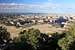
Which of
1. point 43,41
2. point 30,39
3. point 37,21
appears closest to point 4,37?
point 30,39

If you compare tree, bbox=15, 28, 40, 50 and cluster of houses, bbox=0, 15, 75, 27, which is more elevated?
tree, bbox=15, 28, 40, 50

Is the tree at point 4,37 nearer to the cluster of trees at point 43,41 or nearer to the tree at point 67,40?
the cluster of trees at point 43,41

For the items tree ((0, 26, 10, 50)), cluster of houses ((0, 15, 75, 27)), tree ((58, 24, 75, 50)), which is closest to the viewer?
tree ((58, 24, 75, 50))

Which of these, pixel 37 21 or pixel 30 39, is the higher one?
pixel 30 39

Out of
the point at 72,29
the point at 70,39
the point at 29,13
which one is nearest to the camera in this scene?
the point at 70,39

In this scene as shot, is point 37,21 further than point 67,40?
Yes

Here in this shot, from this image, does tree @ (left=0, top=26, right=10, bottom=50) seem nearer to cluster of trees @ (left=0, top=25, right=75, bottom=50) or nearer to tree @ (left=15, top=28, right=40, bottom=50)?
cluster of trees @ (left=0, top=25, right=75, bottom=50)

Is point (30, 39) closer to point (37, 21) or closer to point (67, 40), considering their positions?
point (67, 40)

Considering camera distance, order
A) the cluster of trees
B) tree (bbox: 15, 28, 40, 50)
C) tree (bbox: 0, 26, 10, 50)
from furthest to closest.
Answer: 1. tree (bbox: 0, 26, 10, 50)
2. tree (bbox: 15, 28, 40, 50)
3. the cluster of trees

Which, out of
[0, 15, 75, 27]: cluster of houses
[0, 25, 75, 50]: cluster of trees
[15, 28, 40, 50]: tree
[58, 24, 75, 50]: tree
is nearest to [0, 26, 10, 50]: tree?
[0, 25, 75, 50]: cluster of trees

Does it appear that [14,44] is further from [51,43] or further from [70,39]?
[70,39]

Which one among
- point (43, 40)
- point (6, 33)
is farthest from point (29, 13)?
point (43, 40)
